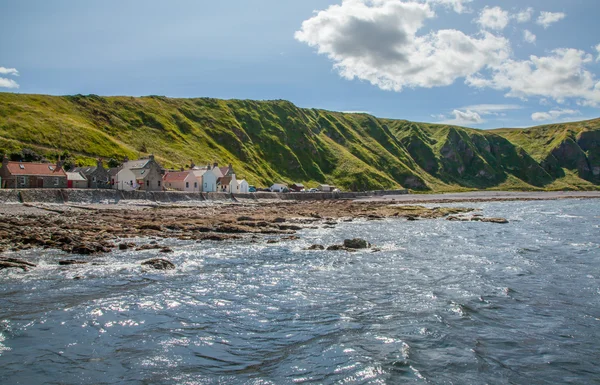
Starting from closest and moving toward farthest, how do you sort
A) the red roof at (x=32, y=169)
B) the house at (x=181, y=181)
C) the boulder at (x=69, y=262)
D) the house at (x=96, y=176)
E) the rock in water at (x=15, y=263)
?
the rock in water at (x=15, y=263)
the boulder at (x=69, y=262)
the red roof at (x=32, y=169)
the house at (x=96, y=176)
the house at (x=181, y=181)

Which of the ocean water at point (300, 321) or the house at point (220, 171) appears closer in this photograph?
the ocean water at point (300, 321)

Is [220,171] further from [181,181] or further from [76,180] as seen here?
[76,180]

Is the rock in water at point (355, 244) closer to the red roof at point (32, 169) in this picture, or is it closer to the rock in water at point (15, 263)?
the rock in water at point (15, 263)

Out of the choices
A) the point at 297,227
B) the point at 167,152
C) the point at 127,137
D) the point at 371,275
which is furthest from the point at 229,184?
the point at 371,275

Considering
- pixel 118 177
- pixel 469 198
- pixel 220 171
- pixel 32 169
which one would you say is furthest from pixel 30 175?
pixel 469 198

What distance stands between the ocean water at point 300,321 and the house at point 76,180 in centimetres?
5419

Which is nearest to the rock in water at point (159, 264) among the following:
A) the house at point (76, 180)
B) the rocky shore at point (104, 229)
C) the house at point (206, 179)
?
the rocky shore at point (104, 229)

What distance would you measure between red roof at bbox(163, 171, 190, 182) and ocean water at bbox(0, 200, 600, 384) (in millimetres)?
70387

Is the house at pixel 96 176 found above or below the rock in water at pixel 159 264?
above

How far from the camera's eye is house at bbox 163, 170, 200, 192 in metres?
95.5

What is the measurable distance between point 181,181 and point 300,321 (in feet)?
279

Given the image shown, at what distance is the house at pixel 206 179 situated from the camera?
101m

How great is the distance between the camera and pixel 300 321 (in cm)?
1569

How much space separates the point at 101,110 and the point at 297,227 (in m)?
129
